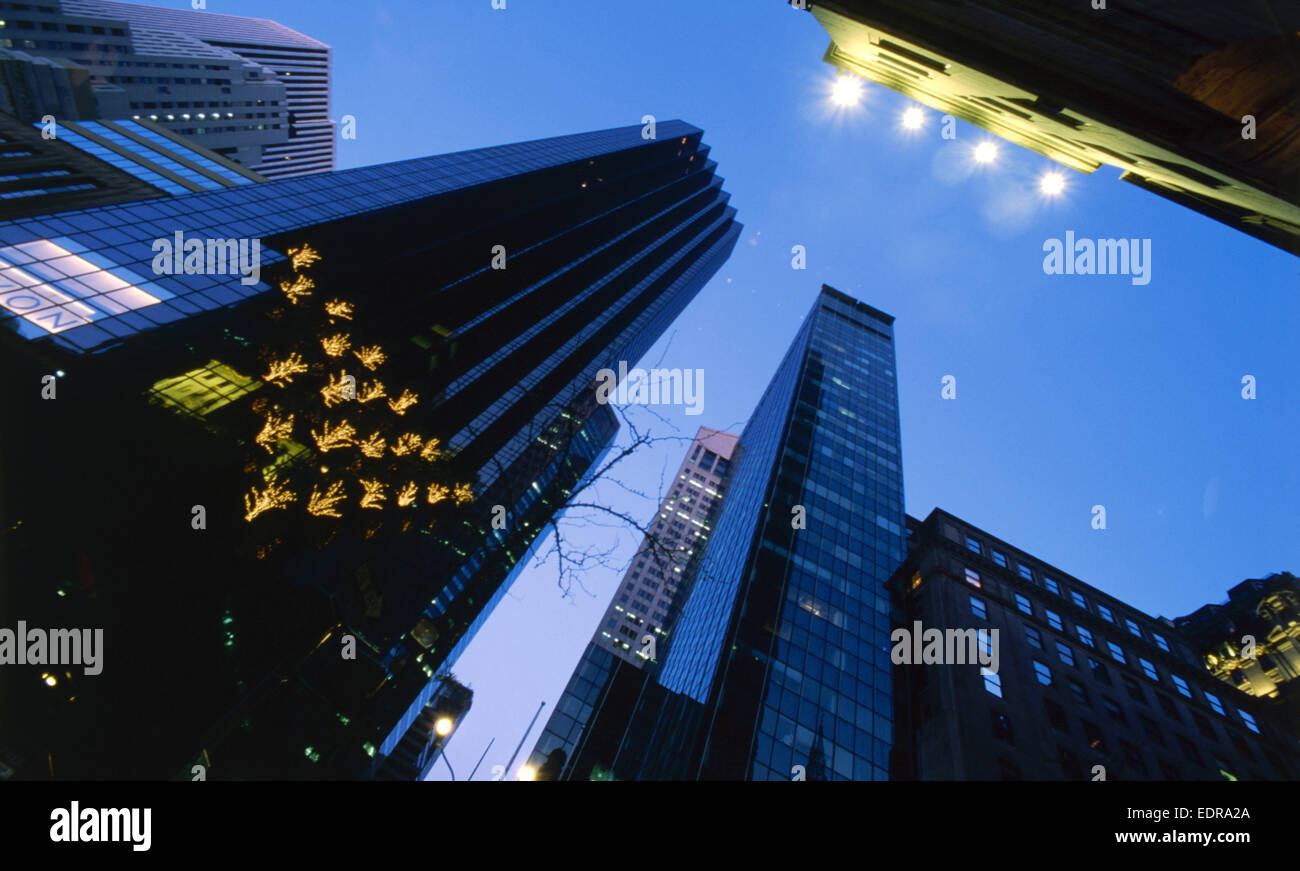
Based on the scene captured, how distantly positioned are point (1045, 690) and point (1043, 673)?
1638mm

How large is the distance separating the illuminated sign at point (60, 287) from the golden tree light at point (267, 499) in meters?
10.6

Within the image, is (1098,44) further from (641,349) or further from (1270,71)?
(641,349)

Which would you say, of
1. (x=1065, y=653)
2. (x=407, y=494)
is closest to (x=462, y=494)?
(x=407, y=494)

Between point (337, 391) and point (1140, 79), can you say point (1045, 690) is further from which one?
point (337, 391)

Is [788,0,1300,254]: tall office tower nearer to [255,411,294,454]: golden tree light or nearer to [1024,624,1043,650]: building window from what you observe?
[1024,624,1043,650]: building window

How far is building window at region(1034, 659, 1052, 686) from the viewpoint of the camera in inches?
1308

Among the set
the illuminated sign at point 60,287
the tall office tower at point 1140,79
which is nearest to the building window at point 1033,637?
the tall office tower at point 1140,79

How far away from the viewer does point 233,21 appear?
12738cm

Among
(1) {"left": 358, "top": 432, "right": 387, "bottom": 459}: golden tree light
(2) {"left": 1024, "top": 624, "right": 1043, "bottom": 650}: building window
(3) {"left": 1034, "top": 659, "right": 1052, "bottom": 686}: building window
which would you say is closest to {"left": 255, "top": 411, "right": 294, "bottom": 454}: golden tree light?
(1) {"left": 358, "top": 432, "right": 387, "bottom": 459}: golden tree light

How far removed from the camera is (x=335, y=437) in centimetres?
2839

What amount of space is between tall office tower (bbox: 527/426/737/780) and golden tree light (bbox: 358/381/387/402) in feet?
66.7
